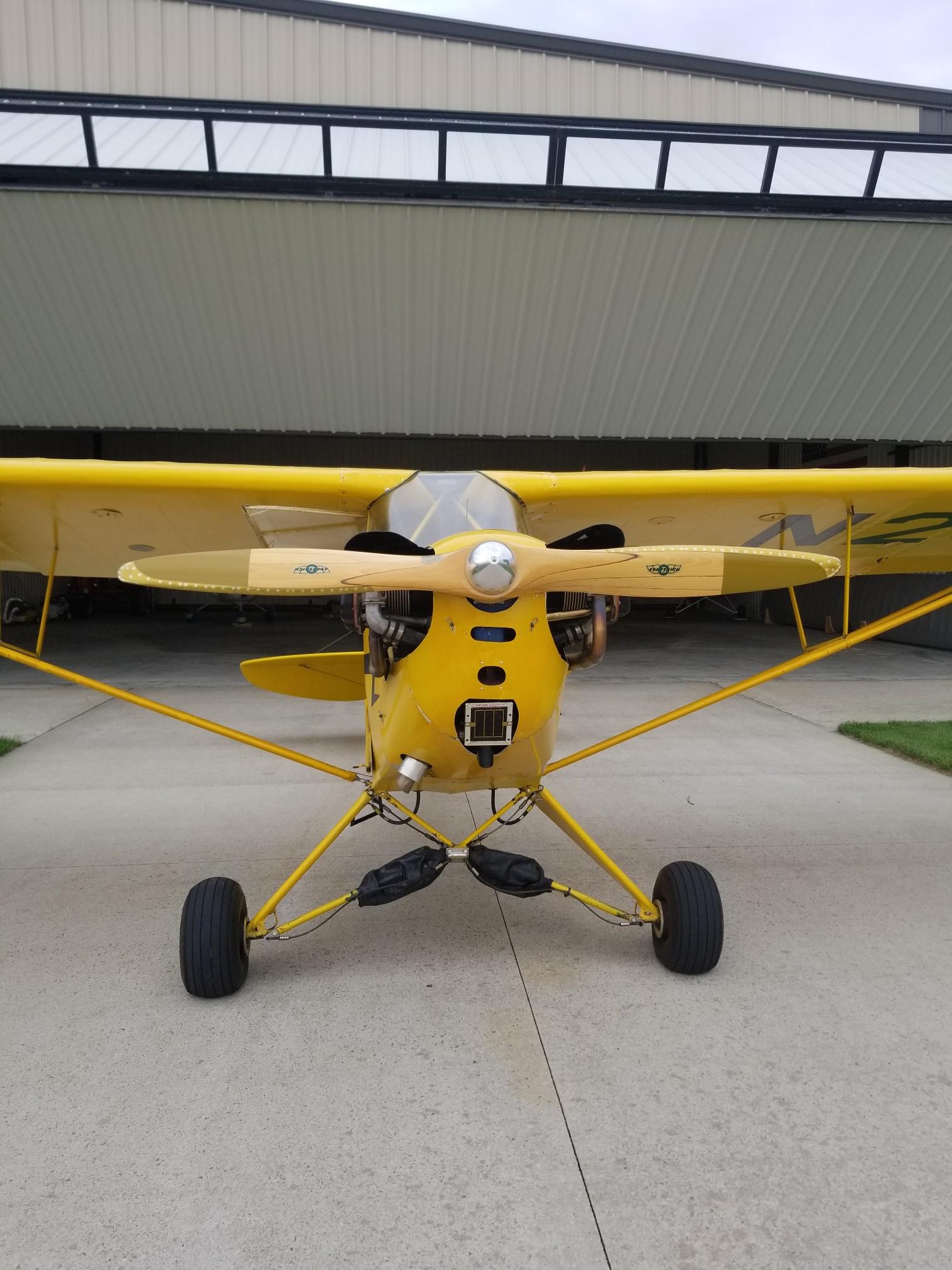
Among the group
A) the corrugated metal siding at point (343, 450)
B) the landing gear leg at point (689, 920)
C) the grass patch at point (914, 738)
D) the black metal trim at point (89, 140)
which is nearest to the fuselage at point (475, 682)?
the landing gear leg at point (689, 920)

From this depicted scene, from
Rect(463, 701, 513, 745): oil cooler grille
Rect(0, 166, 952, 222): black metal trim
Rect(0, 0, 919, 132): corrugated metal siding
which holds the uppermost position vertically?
Rect(0, 0, 919, 132): corrugated metal siding

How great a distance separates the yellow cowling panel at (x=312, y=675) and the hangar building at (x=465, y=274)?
647 centimetres

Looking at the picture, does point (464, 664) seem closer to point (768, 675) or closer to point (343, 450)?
point (768, 675)

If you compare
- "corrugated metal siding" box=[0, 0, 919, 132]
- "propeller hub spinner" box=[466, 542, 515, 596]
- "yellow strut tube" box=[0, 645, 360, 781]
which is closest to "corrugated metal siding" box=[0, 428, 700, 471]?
"corrugated metal siding" box=[0, 0, 919, 132]

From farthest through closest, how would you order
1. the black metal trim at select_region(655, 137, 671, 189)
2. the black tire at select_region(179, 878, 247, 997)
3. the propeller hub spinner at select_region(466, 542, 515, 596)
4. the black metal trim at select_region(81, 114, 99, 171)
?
the black metal trim at select_region(655, 137, 671, 189) < the black metal trim at select_region(81, 114, 99, 171) < the black tire at select_region(179, 878, 247, 997) < the propeller hub spinner at select_region(466, 542, 515, 596)

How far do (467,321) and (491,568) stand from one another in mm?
8430

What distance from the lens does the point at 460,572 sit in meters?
2.23

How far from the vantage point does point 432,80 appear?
44.4 feet

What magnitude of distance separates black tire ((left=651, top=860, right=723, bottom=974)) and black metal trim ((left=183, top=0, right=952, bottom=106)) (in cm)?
1560

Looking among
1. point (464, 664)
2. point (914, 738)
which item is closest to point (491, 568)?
point (464, 664)

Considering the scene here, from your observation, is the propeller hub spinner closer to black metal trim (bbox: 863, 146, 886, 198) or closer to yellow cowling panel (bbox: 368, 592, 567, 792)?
yellow cowling panel (bbox: 368, 592, 567, 792)

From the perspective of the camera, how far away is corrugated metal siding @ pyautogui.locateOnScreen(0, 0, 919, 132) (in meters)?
12.9

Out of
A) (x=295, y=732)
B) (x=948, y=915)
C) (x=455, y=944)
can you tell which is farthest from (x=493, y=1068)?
(x=295, y=732)

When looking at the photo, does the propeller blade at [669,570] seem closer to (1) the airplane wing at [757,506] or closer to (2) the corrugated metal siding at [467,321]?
(1) the airplane wing at [757,506]
